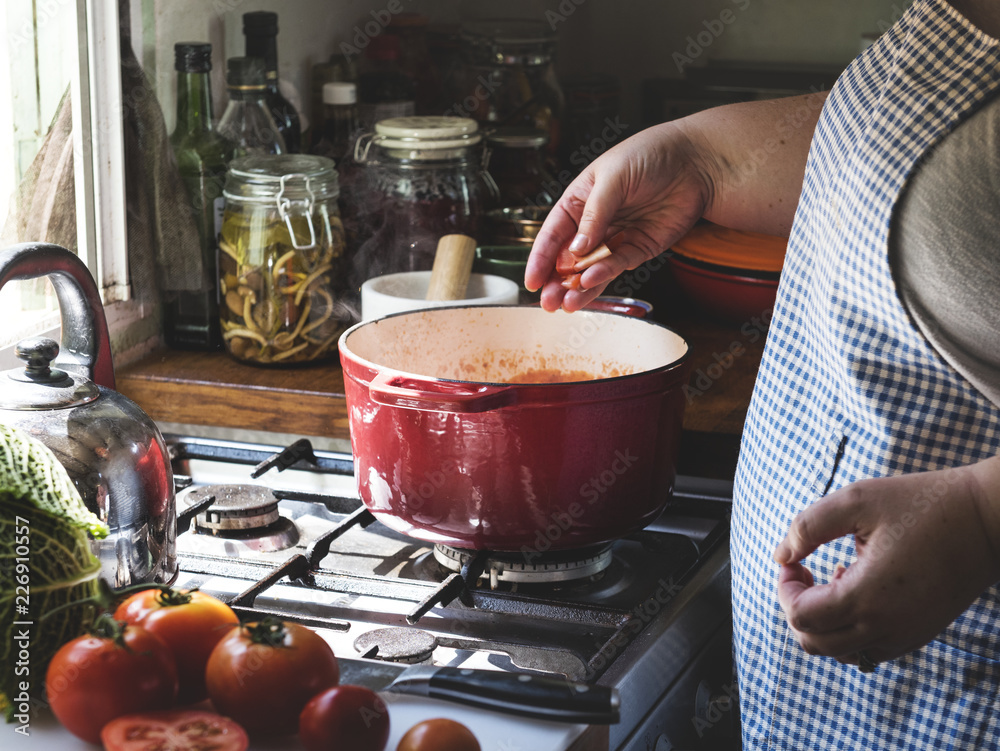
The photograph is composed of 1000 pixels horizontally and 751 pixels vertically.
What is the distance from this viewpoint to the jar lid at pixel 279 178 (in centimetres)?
125

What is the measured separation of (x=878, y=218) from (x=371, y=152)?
2.77ft

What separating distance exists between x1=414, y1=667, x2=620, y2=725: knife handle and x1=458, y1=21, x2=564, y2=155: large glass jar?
3.89ft

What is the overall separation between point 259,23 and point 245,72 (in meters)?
0.10

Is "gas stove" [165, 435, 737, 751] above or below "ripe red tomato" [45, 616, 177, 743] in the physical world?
below

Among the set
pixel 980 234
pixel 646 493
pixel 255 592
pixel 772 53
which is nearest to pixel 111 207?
pixel 255 592

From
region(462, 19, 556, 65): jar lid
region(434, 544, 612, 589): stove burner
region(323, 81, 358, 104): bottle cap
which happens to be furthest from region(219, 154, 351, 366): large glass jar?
region(462, 19, 556, 65): jar lid

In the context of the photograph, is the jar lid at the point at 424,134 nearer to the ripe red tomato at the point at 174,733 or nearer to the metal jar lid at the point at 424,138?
the metal jar lid at the point at 424,138

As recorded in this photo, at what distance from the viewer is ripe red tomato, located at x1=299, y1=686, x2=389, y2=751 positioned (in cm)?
63

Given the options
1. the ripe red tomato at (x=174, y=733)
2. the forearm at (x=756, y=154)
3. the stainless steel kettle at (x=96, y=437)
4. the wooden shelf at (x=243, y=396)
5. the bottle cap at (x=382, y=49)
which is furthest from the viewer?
the bottle cap at (x=382, y=49)

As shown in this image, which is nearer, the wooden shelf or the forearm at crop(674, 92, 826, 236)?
the forearm at crop(674, 92, 826, 236)

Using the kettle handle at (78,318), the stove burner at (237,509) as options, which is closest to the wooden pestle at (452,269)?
the stove burner at (237,509)

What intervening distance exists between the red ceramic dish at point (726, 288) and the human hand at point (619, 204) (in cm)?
40

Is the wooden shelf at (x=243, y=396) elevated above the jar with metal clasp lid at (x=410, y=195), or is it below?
below

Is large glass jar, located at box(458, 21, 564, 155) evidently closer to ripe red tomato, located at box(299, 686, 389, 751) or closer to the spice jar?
the spice jar
